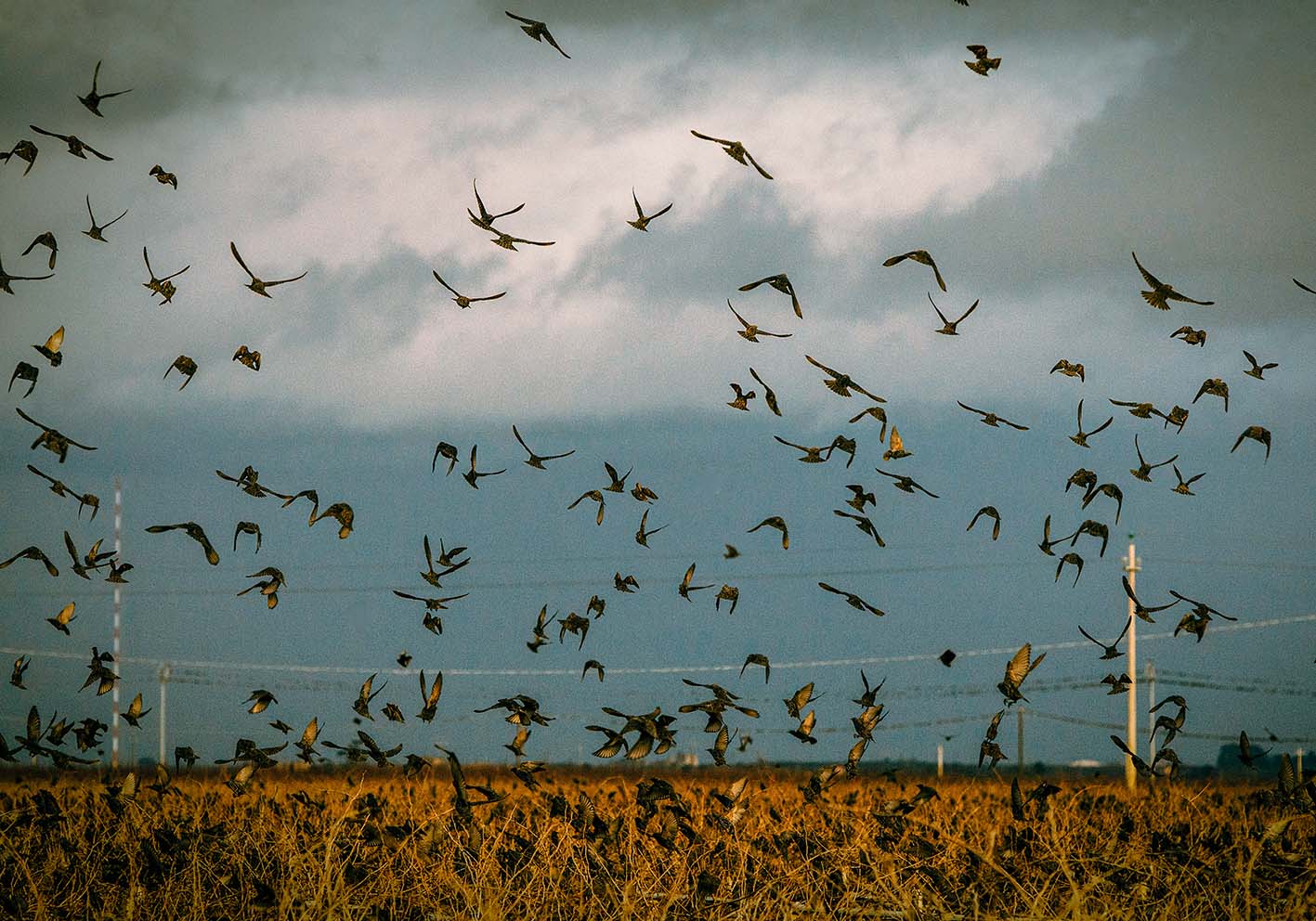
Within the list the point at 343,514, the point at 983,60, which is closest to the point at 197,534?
the point at 343,514

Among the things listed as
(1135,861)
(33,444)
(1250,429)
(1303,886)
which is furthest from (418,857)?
(1250,429)

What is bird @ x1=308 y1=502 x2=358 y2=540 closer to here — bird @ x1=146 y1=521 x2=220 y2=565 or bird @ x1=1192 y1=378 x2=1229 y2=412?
bird @ x1=146 y1=521 x2=220 y2=565

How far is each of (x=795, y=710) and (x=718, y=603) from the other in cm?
130

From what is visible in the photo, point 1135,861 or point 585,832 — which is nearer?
point 1135,861

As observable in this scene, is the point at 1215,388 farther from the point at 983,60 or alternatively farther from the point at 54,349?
the point at 54,349

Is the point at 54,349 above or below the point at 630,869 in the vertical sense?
above

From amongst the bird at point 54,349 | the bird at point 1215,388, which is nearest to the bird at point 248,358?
the bird at point 54,349

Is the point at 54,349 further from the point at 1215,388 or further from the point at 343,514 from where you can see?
the point at 1215,388

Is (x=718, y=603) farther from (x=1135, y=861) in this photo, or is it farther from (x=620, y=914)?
(x=1135, y=861)

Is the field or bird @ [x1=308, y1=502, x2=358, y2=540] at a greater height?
bird @ [x1=308, y1=502, x2=358, y2=540]

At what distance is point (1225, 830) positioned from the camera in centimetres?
1536

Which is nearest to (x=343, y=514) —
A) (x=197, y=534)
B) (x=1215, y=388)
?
(x=197, y=534)

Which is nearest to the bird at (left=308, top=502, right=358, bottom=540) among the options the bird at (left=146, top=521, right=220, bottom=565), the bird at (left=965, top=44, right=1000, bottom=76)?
the bird at (left=146, top=521, right=220, bottom=565)

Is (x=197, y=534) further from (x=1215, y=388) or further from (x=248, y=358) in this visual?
(x=1215, y=388)
